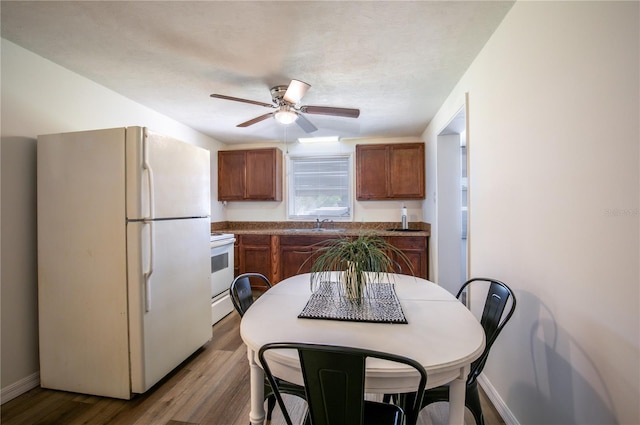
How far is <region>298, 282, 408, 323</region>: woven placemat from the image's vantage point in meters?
1.16

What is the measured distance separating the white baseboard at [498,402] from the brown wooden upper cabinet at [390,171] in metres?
2.42

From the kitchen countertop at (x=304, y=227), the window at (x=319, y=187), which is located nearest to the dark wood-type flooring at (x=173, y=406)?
the kitchen countertop at (x=304, y=227)

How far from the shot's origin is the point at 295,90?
193 centimetres

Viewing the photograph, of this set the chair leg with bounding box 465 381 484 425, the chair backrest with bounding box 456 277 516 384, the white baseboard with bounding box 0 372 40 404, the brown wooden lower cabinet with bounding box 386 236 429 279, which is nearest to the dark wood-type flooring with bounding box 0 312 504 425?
the white baseboard with bounding box 0 372 40 404

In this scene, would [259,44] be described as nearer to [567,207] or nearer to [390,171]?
[567,207]

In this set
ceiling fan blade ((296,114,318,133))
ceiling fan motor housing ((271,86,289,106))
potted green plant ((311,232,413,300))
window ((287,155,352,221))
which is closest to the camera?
potted green plant ((311,232,413,300))

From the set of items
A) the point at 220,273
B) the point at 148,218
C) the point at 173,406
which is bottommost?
the point at 173,406

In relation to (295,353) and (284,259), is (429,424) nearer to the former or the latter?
(295,353)

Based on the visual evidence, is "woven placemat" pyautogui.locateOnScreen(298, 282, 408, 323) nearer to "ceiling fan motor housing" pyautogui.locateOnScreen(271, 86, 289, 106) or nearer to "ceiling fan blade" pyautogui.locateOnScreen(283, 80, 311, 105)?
"ceiling fan blade" pyautogui.locateOnScreen(283, 80, 311, 105)

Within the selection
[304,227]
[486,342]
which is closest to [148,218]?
[486,342]

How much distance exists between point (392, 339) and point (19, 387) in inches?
96.2

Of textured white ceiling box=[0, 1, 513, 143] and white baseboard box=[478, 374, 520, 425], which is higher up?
textured white ceiling box=[0, 1, 513, 143]

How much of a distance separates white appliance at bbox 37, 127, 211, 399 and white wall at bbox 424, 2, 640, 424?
7.08 feet

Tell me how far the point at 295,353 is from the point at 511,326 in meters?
1.31
